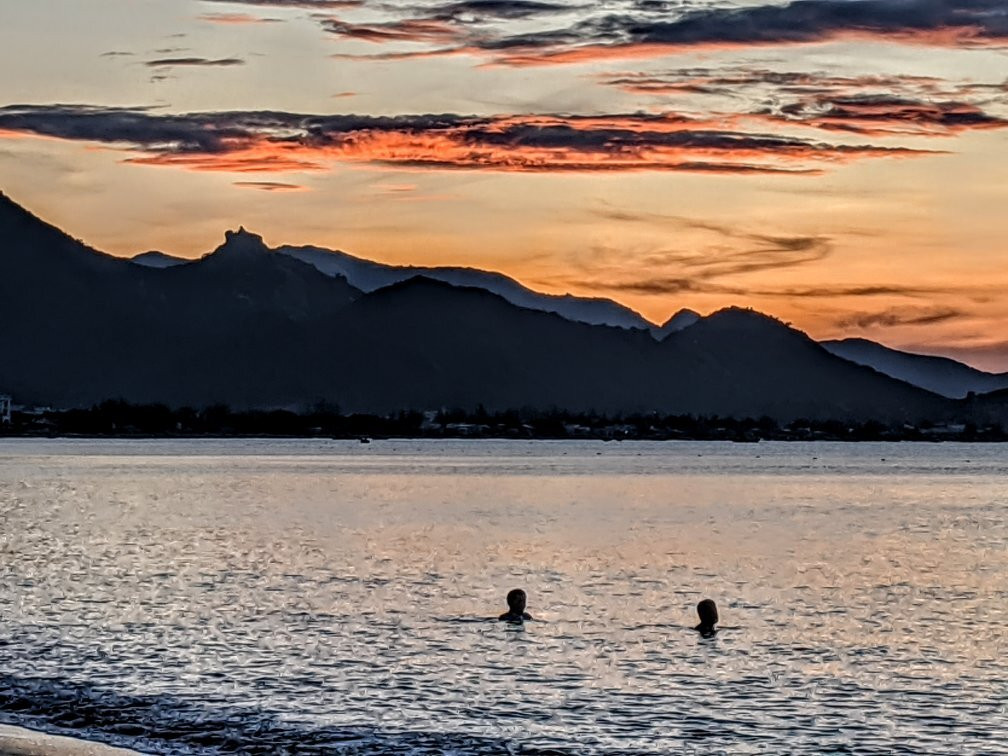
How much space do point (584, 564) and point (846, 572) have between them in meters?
8.17

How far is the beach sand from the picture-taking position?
1980 cm

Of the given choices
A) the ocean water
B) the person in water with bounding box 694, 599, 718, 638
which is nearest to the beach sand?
the ocean water

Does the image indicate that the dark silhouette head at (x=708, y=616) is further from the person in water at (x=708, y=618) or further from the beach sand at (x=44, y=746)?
the beach sand at (x=44, y=746)

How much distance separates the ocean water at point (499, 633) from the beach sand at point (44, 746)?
0.64m

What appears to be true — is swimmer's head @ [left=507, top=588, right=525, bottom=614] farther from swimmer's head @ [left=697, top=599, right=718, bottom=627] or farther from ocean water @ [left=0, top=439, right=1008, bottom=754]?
swimmer's head @ [left=697, top=599, right=718, bottom=627]

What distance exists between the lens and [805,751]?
2209 cm

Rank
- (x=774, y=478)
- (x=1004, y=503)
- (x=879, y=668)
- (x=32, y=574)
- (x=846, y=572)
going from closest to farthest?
1. (x=879, y=668)
2. (x=32, y=574)
3. (x=846, y=572)
4. (x=1004, y=503)
5. (x=774, y=478)

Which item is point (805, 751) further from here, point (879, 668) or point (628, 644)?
point (628, 644)

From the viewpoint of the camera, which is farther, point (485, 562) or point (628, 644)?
point (485, 562)

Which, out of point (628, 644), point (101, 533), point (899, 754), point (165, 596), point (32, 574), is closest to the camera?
point (899, 754)

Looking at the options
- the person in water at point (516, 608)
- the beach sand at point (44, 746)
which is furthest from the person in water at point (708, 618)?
the beach sand at point (44, 746)

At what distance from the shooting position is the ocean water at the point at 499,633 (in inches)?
922

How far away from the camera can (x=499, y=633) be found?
110 ft

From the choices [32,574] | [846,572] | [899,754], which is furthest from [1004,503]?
[899,754]
